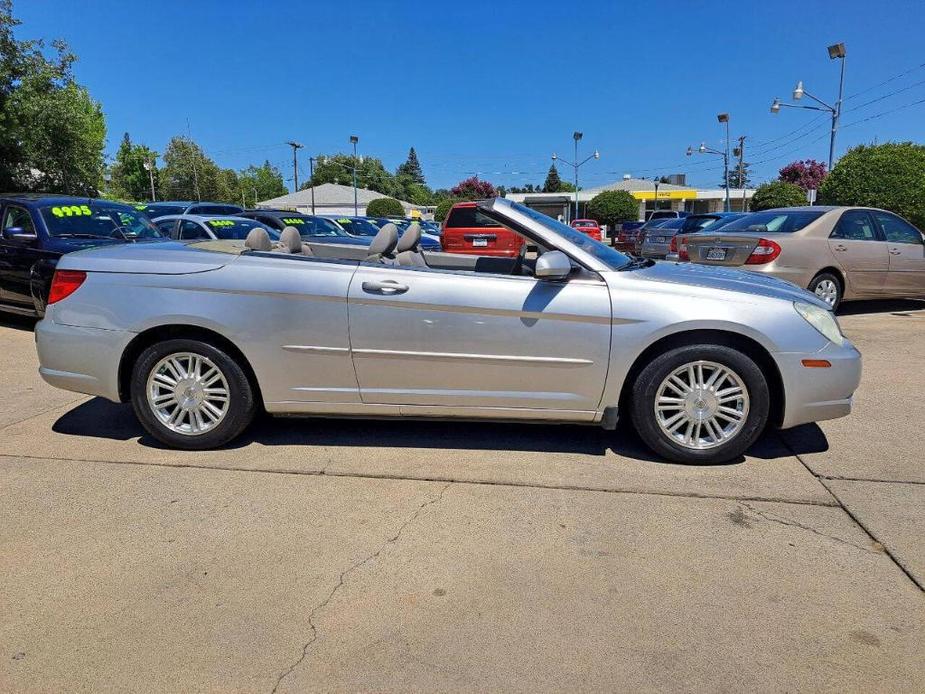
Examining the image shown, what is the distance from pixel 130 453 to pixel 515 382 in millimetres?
2507

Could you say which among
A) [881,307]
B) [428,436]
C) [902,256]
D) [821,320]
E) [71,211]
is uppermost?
[71,211]

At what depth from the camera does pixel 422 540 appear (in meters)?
3.09

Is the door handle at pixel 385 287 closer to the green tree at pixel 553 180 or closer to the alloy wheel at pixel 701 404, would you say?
the alloy wheel at pixel 701 404

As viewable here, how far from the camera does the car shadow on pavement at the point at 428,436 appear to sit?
4.23 metres

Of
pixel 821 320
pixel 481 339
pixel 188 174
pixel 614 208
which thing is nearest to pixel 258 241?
pixel 481 339

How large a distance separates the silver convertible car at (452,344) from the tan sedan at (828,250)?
4739 mm

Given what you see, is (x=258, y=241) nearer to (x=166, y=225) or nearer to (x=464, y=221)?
(x=166, y=225)

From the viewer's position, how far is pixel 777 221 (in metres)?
8.98

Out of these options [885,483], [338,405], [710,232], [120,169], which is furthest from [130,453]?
[120,169]

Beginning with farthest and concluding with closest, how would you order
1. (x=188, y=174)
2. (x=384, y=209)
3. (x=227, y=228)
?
(x=188, y=174)
(x=384, y=209)
(x=227, y=228)

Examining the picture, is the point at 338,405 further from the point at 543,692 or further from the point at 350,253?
the point at 543,692

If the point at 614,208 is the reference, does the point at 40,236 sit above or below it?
below

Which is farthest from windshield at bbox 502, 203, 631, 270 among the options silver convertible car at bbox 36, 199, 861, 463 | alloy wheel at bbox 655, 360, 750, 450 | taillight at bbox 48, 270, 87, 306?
taillight at bbox 48, 270, 87, 306

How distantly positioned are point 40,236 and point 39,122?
18230 mm
